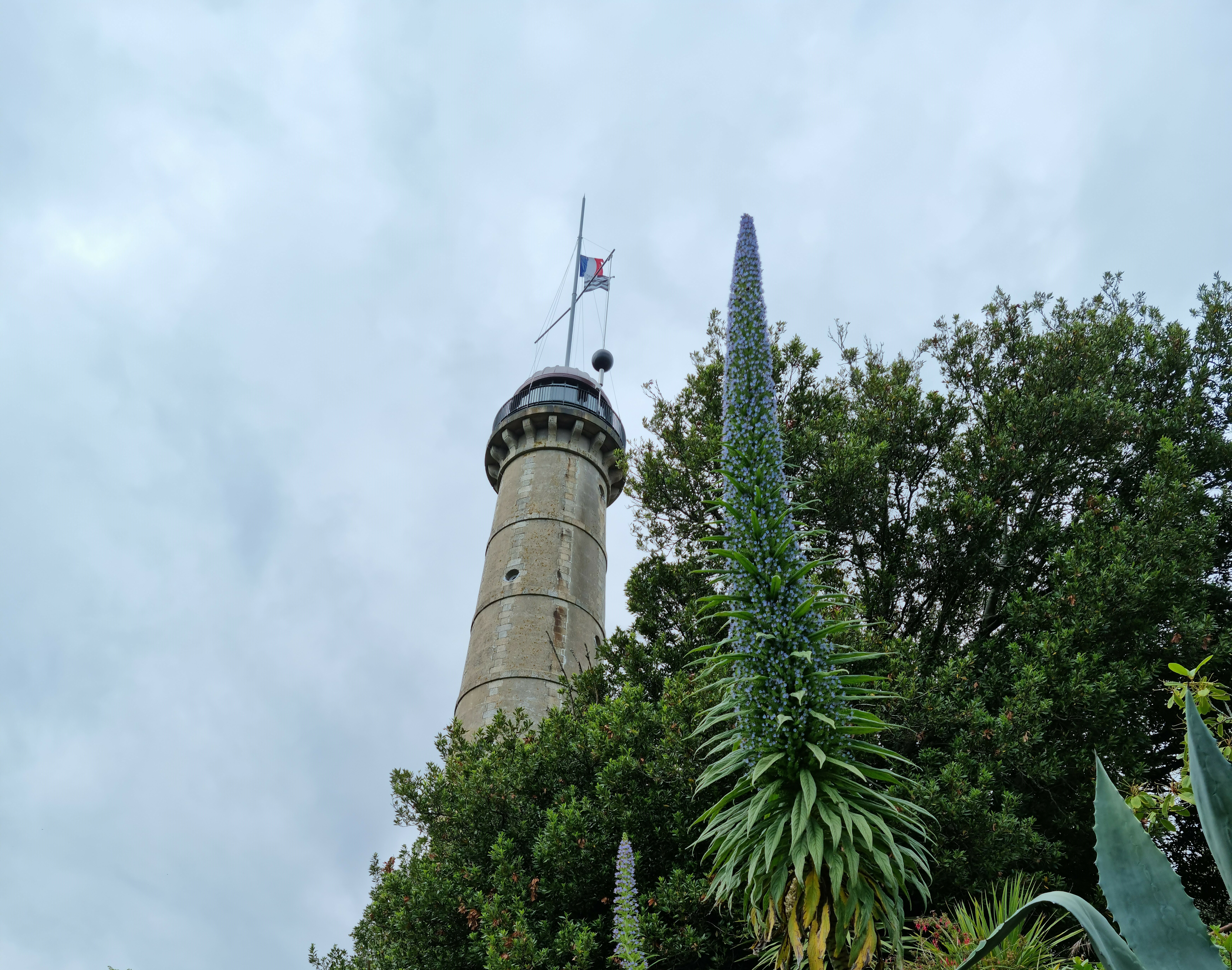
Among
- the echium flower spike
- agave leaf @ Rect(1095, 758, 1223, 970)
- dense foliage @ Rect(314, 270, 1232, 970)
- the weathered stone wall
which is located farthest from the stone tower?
agave leaf @ Rect(1095, 758, 1223, 970)

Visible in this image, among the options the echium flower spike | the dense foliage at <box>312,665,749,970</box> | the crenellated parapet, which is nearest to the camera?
the echium flower spike

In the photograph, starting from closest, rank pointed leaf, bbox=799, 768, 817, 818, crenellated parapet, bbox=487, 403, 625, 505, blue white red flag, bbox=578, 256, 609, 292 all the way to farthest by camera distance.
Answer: pointed leaf, bbox=799, 768, 817, 818 → crenellated parapet, bbox=487, 403, 625, 505 → blue white red flag, bbox=578, 256, 609, 292

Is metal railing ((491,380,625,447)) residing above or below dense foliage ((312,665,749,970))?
above

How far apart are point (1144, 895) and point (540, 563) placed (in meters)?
18.6

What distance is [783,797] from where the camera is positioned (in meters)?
5.00

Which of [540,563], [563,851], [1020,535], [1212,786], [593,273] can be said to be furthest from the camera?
[593,273]

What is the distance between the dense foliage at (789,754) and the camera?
4.79 metres

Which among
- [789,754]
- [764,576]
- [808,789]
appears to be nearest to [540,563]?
[764,576]

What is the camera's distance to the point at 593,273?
31.7m

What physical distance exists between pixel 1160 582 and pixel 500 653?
529 inches

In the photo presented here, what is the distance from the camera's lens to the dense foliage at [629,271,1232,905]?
9.15 m

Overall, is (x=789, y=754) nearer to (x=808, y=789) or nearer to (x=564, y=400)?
(x=808, y=789)

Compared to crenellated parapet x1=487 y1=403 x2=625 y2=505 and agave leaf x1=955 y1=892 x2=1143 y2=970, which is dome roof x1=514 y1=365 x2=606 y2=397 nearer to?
crenellated parapet x1=487 y1=403 x2=625 y2=505

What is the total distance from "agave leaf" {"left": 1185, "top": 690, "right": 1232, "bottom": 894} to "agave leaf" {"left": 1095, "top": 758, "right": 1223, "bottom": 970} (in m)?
0.15
